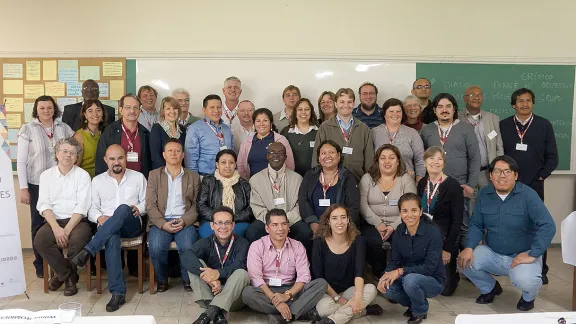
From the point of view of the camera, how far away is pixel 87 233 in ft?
13.8

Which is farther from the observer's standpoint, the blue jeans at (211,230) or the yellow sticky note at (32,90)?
the yellow sticky note at (32,90)

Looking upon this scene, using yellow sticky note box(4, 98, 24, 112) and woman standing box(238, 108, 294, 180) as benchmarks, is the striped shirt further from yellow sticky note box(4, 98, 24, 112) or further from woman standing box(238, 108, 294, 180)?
woman standing box(238, 108, 294, 180)

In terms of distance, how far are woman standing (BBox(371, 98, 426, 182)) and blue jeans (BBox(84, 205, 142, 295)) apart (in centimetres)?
233

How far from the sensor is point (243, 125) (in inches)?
205

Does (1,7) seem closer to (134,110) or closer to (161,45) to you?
(161,45)

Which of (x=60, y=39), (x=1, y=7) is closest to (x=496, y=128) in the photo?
(x=60, y=39)

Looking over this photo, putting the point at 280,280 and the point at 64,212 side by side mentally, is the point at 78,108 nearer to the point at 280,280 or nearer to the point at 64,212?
the point at 64,212

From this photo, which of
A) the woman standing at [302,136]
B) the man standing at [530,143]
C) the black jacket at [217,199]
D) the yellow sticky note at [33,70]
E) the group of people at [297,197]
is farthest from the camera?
the yellow sticky note at [33,70]

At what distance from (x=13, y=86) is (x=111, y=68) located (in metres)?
1.03

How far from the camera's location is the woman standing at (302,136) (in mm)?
4789

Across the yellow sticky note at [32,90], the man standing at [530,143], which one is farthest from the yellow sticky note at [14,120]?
the man standing at [530,143]

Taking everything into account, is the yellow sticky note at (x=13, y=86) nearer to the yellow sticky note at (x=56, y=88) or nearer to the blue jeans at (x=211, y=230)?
the yellow sticky note at (x=56, y=88)

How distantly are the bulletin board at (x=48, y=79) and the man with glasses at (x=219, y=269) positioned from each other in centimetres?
244

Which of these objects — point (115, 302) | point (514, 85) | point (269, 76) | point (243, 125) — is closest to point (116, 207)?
point (115, 302)
